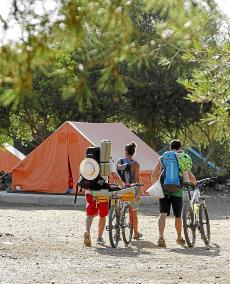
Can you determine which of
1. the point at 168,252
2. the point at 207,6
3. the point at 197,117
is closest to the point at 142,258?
the point at 168,252

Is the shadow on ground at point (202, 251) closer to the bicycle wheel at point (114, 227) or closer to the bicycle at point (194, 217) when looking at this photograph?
the bicycle at point (194, 217)

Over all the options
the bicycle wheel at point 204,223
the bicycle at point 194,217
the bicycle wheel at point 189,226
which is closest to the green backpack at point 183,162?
the bicycle at point 194,217

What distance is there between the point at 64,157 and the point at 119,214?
11125 millimetres

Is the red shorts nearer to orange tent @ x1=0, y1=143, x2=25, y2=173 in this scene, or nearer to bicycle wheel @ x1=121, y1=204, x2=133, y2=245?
bicycle wheel @ x1=121, y1=204, x2=133, y2=245

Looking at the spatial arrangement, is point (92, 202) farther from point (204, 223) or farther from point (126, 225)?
point (204, 223)

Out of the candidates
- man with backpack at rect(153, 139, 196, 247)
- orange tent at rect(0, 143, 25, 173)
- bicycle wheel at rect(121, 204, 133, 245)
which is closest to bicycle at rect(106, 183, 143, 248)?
bicycle wheel at rect(121, 204, 133, 245)

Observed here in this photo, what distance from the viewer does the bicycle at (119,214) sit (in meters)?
10.9

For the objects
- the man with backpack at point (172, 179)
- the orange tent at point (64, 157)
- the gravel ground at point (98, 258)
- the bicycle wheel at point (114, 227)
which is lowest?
the gravel ground at point (98, 258)

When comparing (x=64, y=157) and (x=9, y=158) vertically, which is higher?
(x=9, y=158)

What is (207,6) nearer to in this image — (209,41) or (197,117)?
(209,41)

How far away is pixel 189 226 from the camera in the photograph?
1098 centimetres

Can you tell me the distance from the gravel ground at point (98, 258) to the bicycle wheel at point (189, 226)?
163mm

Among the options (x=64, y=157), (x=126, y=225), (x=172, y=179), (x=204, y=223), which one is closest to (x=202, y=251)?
(x=204, y=223)

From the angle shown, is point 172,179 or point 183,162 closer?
point 172,179
